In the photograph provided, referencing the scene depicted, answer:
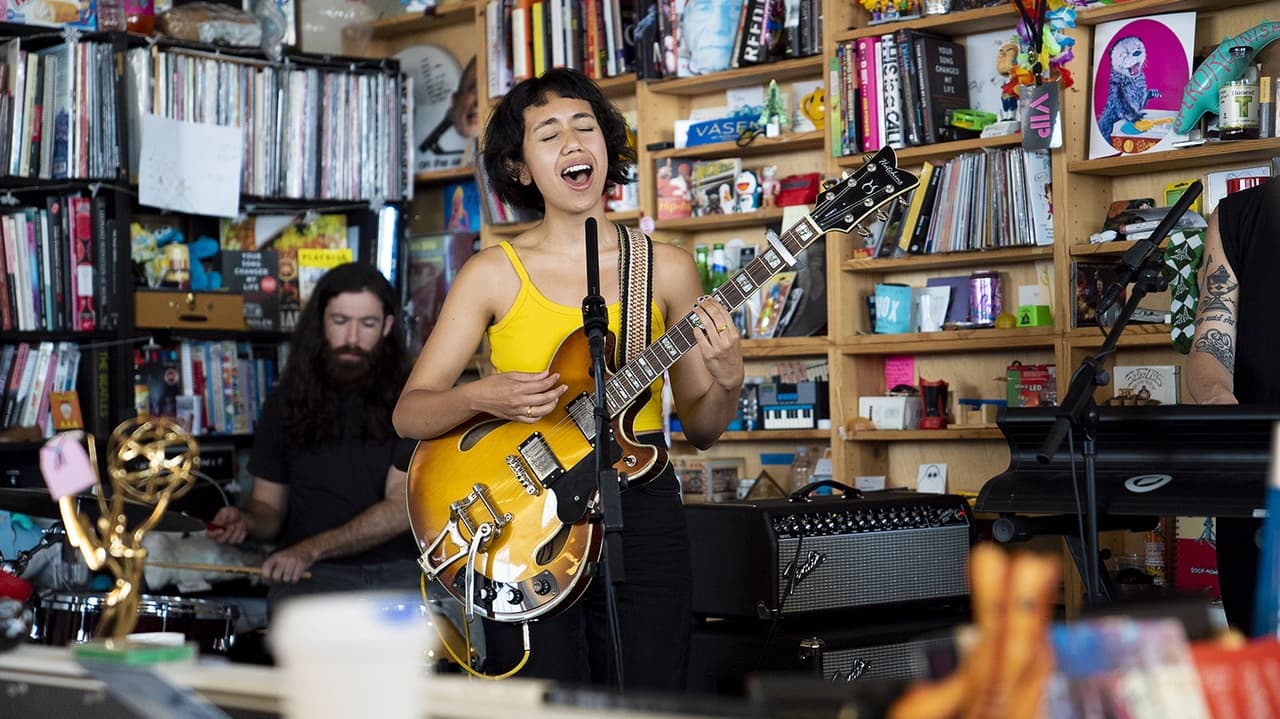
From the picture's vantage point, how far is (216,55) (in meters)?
4.50

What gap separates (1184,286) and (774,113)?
4.64 ft

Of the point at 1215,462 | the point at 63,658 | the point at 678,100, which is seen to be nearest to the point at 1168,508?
the point at 1215,462

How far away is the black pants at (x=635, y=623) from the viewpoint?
2.13m

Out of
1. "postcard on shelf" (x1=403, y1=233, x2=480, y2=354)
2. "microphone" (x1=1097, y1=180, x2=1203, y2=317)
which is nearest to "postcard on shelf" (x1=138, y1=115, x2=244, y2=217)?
"postcard on shelf" (x1=403, y1=233, x2=480, y2=354)

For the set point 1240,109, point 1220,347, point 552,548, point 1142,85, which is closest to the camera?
point 552,548

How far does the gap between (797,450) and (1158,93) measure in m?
1.48

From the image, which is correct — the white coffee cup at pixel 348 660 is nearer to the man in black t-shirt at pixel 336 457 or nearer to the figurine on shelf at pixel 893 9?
the man in black t-shirt at pixel 336 457

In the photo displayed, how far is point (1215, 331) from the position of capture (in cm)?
237

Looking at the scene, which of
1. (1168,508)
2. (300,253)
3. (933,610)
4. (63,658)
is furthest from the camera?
(300,253)

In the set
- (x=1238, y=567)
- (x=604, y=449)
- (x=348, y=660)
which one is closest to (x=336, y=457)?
(x=604, y=449)

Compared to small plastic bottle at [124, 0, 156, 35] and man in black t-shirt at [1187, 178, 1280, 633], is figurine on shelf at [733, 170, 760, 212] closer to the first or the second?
small plastic bottle at [124, 0, 156, 35]

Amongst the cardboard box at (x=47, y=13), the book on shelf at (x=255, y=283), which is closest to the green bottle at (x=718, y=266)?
the book on shelf at (x=255, y=283)

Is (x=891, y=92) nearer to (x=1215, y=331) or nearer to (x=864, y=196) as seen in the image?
(x=864, y=196)

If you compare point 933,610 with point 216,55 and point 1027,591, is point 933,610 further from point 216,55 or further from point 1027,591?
point 216,55
